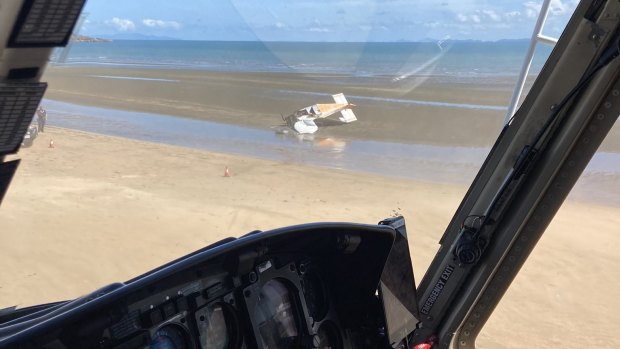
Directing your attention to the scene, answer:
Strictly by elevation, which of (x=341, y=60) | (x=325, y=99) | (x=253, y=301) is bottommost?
(x=341, y=60)

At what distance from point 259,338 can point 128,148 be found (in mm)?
10758

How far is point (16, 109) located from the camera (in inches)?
47.7

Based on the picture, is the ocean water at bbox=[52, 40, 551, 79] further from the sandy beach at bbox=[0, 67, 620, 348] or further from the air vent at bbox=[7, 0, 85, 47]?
the air vent at bbox=[7, 0, 85, 47]

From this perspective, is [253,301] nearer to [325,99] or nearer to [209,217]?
[209,217]

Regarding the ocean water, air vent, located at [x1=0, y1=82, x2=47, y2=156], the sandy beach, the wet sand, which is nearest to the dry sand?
the sandy beach

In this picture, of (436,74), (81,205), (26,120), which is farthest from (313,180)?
(436,74)

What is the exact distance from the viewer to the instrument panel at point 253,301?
1.51m

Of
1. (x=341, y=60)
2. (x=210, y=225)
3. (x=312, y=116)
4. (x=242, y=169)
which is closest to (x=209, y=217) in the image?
(x=210, y=225)

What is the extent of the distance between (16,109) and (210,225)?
213 inches

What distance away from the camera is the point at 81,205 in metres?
6.30

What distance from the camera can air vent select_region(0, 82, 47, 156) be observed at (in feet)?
3.90

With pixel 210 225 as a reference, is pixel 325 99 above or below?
below

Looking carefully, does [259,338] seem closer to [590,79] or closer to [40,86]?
[40,86]

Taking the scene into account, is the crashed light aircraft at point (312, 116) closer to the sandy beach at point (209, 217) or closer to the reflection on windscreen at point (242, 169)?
the reflection on windscreen at point (242, 169)
